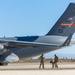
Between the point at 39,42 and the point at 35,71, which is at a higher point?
the point at 39,42

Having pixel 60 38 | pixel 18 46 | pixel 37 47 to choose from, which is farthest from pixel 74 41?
pixel 18 46

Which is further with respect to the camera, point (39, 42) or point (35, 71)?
point (39, 42)

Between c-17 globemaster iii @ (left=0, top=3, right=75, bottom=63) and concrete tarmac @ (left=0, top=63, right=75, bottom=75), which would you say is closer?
concrete tarmac @ (left=0, top=63, right=75, bottom=75)

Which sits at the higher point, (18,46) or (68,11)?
(68,11)

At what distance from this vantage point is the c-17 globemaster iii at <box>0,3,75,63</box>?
88.0 feet

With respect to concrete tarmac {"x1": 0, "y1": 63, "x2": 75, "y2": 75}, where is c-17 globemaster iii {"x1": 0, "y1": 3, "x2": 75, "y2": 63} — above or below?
above

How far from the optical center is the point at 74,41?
1117 inches

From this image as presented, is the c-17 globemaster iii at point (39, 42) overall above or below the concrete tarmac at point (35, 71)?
above

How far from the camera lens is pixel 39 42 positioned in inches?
1144

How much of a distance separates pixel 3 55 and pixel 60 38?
19.7ft

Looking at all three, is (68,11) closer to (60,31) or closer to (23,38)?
(60,31)

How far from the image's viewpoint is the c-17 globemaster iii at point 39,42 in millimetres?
26812

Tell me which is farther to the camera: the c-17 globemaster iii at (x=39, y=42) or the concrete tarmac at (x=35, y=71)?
the c-17 globemaster iii at (x=39, y=42)

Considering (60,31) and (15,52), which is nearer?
(15,52)
